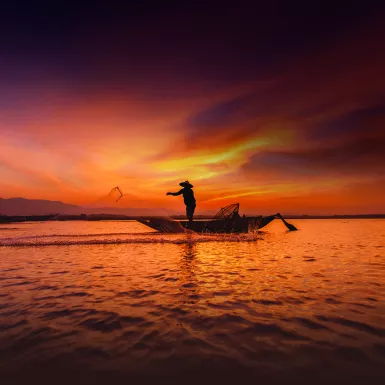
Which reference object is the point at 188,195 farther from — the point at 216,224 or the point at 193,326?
the point at 193,326

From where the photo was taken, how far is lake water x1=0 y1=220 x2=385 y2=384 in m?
3.57

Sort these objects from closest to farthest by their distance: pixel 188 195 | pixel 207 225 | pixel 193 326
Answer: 1. pixel 193 326
2. pixel 188 195
3. pixel 207 225

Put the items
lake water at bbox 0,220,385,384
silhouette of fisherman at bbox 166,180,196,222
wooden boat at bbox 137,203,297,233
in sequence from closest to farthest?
lake water at bbox 0,220,385,384 < silhouette of fisherman at bbox 166,180,196,222 < wooden boat at bbox 137,203,297,233

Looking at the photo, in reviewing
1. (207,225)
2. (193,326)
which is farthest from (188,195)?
(193,326)

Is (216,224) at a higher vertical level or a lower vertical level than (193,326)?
higher

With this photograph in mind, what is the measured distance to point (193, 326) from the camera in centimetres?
507

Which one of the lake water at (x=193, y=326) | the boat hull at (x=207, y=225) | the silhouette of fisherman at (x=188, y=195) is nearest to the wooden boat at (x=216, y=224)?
the boat hull at (x=207, y=225)

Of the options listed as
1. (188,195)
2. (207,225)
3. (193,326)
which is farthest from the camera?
(207,225)

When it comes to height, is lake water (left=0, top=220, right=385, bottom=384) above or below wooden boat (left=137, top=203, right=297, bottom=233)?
below

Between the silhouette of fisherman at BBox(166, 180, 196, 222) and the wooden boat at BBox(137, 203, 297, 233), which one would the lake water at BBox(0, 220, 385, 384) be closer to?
the silhouette of fisherman at BBox(166, 180, 196, 222)

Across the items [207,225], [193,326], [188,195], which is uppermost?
[188,195]

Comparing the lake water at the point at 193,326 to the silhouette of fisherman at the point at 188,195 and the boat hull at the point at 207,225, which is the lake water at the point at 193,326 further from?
the boat hull at the point at 207,225

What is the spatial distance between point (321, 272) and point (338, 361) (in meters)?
6.57

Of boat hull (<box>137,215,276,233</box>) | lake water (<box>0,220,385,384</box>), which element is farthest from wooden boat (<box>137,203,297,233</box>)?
lake water (<box>0,220,385,384</box>)
